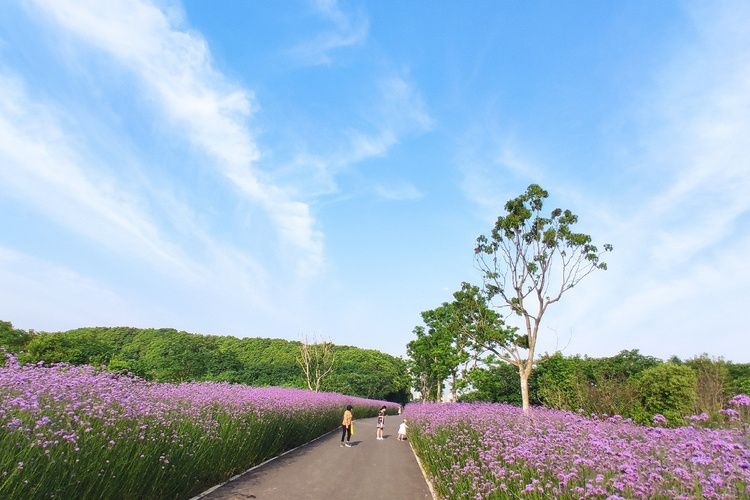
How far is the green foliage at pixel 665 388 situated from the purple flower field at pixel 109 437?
881 inches

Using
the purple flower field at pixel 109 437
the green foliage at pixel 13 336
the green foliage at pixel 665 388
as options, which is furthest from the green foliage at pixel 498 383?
the green foliage at pixel 13 336

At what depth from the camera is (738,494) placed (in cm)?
376

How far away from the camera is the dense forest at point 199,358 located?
21922 mm

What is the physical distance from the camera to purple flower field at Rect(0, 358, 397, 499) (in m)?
4.98

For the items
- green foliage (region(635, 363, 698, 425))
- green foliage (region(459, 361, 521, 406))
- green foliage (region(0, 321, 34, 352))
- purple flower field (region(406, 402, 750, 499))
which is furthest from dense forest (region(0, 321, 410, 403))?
green foliage (region(635, 363, 698, 425))

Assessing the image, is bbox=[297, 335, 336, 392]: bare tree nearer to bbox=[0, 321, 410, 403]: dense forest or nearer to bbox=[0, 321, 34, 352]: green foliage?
bbox=[0, 321, 410, 403]: dense forest

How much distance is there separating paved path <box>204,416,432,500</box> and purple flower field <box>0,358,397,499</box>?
89cm

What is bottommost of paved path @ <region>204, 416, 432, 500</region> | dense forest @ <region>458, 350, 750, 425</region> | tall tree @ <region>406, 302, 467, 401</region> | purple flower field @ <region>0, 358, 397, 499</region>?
paved path @ <region>204, 416, 432, 500</region>

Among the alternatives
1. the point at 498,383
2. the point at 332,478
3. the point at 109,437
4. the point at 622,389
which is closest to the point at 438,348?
the point at 498,383

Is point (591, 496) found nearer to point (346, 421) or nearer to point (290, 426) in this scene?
point (290, 426)

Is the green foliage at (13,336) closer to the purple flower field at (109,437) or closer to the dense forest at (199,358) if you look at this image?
the dense forest at (199,358)

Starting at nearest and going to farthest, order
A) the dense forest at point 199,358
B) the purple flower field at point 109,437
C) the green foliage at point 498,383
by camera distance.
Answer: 1. the purple flower field at point 109,437
2. the dense forest at point 199,358
3. the green foliage at point 498,383

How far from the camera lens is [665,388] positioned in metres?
24.2

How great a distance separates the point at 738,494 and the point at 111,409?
813 cm
